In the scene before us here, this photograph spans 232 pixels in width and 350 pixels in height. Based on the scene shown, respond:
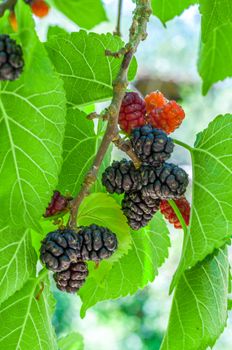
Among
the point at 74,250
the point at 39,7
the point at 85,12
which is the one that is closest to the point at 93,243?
the point at 74,250

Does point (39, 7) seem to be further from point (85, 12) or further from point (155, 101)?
point (155, 101)

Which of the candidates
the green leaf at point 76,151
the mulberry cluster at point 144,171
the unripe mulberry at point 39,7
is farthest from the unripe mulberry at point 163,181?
the unripe mulberry at point 39,7

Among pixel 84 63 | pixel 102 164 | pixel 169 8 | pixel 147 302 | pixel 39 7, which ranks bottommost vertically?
pixel 147 302

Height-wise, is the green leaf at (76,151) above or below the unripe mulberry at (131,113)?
below

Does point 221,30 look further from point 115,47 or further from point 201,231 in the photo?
point 201,231

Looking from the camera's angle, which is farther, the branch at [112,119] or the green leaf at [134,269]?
the green leaf at [134,269]

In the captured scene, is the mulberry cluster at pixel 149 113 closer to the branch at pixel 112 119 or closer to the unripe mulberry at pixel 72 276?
the branch at pixel 112 119

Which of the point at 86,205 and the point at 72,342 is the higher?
the point at 86,205
